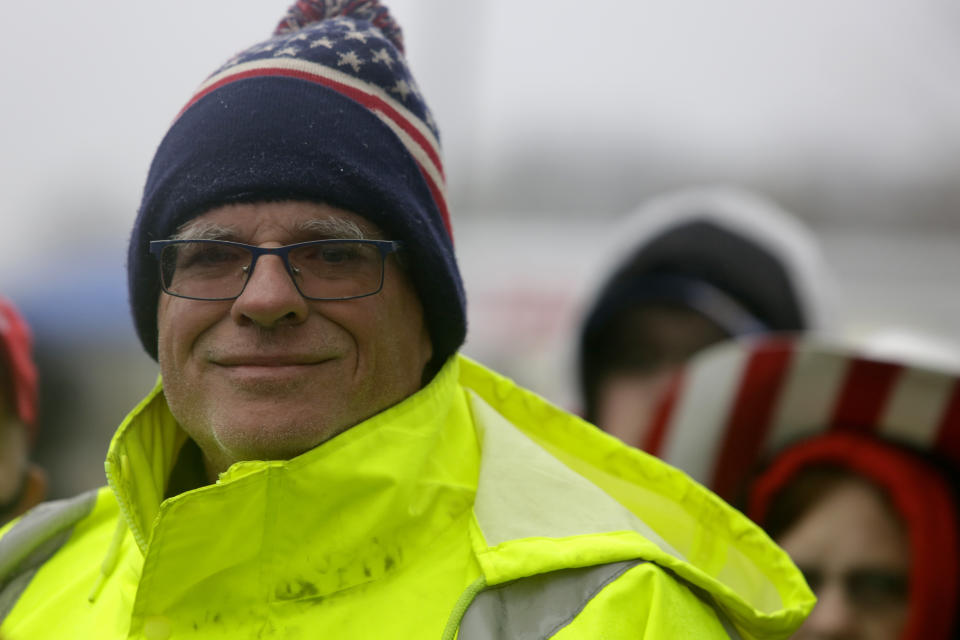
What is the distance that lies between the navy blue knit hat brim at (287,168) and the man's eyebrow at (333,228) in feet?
0.09

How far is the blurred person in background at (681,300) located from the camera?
11.6ft

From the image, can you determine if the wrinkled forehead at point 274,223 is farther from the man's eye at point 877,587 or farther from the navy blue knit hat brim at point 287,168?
the man's eye at point 877,587

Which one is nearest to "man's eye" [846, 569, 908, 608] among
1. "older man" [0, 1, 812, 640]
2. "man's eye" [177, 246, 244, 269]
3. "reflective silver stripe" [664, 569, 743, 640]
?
"older man" [0, 1, 812, 640]

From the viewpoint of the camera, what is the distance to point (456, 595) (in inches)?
58.5

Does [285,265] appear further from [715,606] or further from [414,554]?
[715,606]

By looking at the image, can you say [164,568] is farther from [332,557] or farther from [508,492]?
[508,492]

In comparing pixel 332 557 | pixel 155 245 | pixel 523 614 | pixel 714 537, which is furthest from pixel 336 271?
pixel 714 537

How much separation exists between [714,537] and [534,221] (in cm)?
1706

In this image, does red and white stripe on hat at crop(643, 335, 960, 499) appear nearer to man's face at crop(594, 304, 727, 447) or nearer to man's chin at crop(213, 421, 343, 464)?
man's face at crop(594, 304, 727, 447)

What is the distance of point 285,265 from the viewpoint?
157 cm

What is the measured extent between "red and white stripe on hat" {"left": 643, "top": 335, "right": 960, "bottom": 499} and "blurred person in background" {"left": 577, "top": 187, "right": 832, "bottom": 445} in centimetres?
63

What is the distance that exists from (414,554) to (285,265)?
0.50 m

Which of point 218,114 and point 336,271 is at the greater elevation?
point 218,114

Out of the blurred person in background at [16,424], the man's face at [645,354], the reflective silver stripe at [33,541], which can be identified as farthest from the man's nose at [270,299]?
the man's face at [645,354]
